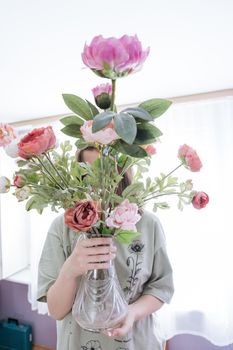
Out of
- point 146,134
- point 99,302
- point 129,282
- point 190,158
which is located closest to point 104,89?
point 146,134

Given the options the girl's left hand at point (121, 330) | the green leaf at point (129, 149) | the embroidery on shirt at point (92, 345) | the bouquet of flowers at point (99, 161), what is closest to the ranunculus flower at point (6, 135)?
the bouquet of flowers at point (99, 161)

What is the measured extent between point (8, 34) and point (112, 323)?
87 cm

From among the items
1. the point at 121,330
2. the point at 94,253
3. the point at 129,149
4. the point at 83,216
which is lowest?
the point at 121,330

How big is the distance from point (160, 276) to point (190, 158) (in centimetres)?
47

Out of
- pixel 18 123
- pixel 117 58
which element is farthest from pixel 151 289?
pixel 18 123

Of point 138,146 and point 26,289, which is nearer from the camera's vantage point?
point 138,146

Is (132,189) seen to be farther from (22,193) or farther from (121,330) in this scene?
(121,330)

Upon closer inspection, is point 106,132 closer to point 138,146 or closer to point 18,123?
point 138,146

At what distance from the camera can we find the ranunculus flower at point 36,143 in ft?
1.39

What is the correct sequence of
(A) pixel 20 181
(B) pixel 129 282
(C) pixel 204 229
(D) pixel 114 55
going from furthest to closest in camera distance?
1. (C) pixel 204 229
2. (B) pixel 129 282
3. (A) pixel 20 181
4. (D) pixel 114 55

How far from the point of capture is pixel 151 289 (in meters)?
0.78

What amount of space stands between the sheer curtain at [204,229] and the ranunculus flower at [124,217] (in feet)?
3.30

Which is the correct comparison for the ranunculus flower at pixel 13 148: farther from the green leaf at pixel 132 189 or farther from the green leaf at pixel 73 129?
the green leaf at pixel 132 189

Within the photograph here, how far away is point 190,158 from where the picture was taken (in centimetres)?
51
